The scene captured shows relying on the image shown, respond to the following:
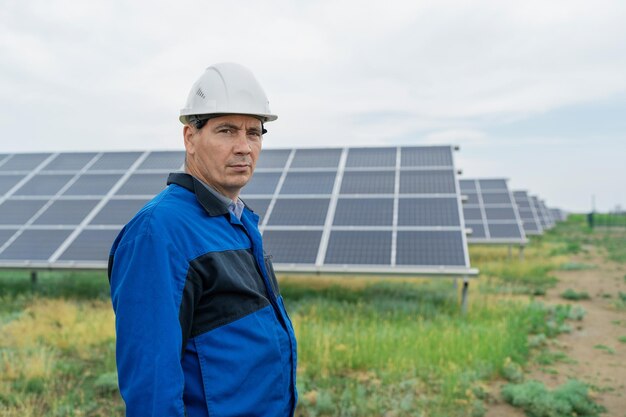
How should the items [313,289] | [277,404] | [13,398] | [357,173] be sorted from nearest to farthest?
[277,404] < [13,398] < [313,289] < [357,173]

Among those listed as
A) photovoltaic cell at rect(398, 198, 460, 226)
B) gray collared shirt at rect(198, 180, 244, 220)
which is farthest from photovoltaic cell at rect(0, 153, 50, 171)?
gray collared shirt at rect(198, 180, 244, 220)

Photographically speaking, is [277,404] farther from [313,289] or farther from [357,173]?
[357,173]

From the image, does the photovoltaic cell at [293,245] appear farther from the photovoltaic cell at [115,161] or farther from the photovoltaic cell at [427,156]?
the photovoltaic cell at [115,161]

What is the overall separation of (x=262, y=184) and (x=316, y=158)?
1.71 metres

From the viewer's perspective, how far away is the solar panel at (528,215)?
2669 centimetres

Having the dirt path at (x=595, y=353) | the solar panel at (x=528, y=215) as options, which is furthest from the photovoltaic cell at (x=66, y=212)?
the solar panel at (x=528, y=215)

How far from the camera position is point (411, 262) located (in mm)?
9586

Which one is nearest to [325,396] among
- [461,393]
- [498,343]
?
[461,393]

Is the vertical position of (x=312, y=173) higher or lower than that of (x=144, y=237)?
higher

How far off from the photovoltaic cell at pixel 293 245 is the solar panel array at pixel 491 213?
806 cm

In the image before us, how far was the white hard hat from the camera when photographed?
7.77 feet

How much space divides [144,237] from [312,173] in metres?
11.0

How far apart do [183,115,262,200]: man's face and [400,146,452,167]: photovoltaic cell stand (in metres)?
10.6

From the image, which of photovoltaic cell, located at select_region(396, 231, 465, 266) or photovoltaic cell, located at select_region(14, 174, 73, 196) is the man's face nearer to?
photovoltaic cell, located at select_region(396, 231, 465, 266)
